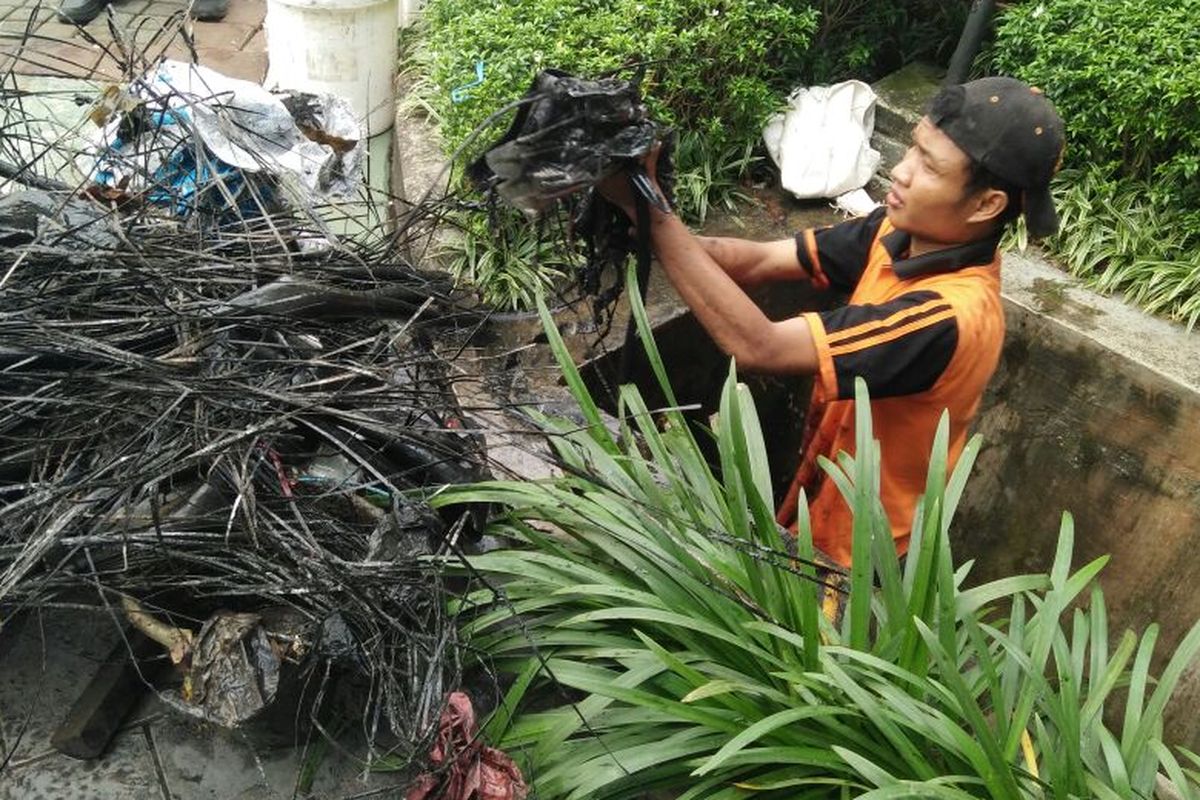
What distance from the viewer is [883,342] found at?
2.65 meters

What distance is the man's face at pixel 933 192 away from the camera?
107 inches

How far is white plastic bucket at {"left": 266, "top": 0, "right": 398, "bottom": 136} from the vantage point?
5344 mm

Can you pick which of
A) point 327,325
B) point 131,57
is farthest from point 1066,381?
point 131,57

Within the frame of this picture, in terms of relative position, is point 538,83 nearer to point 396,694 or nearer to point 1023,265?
point 396,694

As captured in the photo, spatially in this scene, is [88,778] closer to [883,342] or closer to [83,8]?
[883,342]

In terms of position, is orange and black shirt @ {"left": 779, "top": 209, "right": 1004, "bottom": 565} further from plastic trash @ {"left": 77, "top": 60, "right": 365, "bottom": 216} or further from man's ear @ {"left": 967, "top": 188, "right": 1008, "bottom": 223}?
plastic trash @ {"left": 77, "top": 60, "right": 365, "bottom": 216}

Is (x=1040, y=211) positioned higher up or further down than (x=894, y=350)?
higher up

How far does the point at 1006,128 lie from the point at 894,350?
0.55m

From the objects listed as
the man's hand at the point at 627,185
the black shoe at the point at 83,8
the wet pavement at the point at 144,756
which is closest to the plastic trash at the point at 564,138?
the man's hand at the point at 627,185

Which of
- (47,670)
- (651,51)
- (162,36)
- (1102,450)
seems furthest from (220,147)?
(162,36)

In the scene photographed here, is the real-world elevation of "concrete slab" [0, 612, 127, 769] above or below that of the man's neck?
below

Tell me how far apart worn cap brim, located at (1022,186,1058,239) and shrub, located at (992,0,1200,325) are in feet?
5.22

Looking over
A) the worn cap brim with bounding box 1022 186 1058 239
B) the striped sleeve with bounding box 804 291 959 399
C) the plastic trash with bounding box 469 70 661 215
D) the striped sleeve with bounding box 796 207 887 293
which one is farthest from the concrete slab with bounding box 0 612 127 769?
the worn cap brim with bounding box 1022 186 1058 239

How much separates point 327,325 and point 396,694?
866mm
